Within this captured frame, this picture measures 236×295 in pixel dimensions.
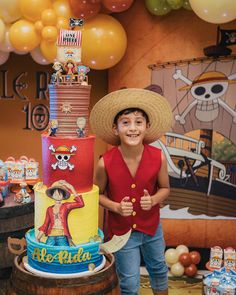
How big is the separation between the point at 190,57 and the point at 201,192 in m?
1.26

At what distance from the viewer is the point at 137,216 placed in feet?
9.36

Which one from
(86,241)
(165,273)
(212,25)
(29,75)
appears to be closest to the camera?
(86,241)

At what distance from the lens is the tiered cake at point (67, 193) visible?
7.38 feet

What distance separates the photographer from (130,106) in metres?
2.72

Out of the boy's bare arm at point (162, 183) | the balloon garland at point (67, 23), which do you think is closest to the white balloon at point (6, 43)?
the balloon garland at point (67, 23)

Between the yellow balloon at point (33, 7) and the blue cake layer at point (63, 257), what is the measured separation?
6.39 ft

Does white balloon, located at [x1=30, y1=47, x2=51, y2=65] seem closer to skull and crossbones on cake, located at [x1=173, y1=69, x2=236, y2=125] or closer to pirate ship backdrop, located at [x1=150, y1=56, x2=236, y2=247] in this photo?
pirate ship backdrop, located at [x1=150, y1=56, x2=236, y2=247]

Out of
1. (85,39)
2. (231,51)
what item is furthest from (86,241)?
(231,51)

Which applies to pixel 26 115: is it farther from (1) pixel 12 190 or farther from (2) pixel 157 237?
(2) pixel 157 237

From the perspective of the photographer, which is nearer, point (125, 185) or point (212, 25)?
point (125, 185)

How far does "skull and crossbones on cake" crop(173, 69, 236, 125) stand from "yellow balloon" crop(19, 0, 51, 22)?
1336 millimetres

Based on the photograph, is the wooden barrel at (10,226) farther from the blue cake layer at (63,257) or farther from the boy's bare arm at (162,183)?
the boy's bare arm at (162,183)

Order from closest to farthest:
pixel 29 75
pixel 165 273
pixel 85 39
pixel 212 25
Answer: pixel 165 273 < pixel 85 39 < pixel 212 25 < pixel 29 75

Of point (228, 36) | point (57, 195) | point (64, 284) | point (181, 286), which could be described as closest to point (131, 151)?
point (57, 195)
